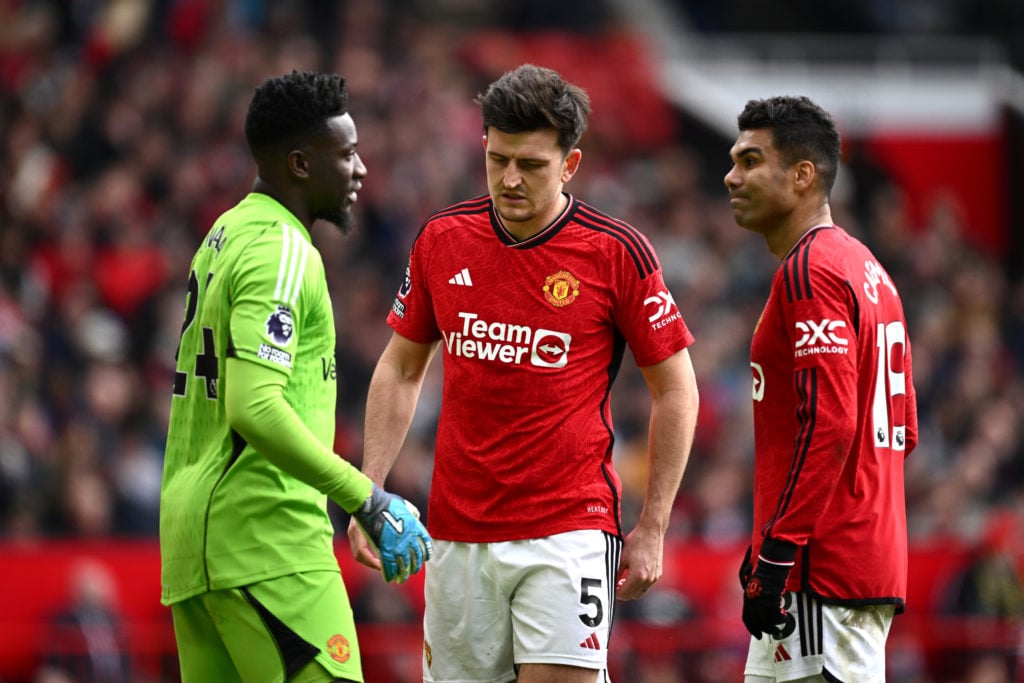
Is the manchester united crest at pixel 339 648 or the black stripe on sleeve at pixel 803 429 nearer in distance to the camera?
the manchester united crest at pixel 339 648

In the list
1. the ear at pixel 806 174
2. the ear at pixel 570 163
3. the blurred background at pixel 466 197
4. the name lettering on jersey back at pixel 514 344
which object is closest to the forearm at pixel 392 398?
the name lettering on jersey back at pixel 514 344

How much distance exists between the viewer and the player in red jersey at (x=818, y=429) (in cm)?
504

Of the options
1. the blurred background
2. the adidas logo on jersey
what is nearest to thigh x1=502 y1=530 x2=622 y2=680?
the adidas logo on jersey

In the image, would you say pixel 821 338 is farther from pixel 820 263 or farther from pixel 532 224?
pixel 532 224

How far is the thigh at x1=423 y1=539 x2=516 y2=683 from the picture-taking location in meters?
5.20

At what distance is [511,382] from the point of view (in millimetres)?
5227

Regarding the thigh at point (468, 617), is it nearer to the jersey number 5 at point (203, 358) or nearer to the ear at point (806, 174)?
the jersey number 5 at point (203, 358)

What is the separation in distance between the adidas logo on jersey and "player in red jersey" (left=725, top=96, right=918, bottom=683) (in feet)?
3.32

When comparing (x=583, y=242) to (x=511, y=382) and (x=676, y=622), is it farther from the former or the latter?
(x=676, y=622)

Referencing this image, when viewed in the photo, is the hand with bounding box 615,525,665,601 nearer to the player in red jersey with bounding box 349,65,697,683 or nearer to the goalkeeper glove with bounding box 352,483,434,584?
the player in red jersey with bounding box 349,65,697,683

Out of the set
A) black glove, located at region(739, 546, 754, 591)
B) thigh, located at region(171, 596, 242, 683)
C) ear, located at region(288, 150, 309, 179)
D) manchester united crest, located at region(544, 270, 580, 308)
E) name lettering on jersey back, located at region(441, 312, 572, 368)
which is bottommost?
thigh, located at region(171, 596, 242, 683)

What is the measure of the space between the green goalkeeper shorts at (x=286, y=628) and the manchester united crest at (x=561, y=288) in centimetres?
118

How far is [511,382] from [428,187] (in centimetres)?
942

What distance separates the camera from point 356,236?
1345 cm
